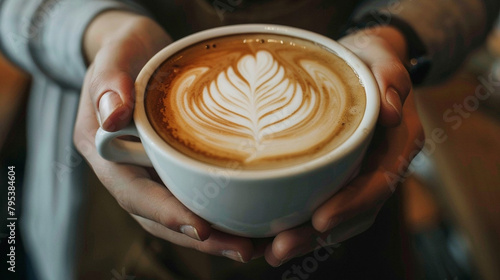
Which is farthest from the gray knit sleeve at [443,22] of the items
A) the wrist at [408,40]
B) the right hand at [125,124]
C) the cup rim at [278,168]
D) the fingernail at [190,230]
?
the fingernail at [190,230]

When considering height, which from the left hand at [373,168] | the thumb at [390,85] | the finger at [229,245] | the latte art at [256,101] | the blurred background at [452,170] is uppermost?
the latte art at [256,101]

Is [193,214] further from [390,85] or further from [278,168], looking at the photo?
[390,85]

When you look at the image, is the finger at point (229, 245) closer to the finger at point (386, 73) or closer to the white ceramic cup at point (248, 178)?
the white ceramic cup at point (248, 178)

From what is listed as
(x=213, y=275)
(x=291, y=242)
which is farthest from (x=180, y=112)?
(x=213, y=275)

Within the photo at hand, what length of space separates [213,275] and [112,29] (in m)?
0.41

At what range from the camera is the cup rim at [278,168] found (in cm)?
36

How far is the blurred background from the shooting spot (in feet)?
2.50

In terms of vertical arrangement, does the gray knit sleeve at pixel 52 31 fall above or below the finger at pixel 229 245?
above

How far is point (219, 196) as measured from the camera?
1.23 feet

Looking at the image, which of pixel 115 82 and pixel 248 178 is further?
pixel 115 82

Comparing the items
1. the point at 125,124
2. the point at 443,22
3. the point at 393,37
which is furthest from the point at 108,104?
the point at 443,22

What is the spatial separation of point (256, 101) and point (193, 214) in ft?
0.44

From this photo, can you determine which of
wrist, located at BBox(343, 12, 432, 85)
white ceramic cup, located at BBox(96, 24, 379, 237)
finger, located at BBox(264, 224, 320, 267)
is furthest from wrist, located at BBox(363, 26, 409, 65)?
finger, located at BBox(264, 224, 320, 267)

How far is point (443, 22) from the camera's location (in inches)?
29.1
